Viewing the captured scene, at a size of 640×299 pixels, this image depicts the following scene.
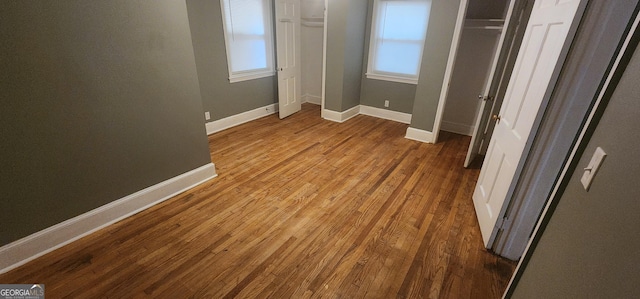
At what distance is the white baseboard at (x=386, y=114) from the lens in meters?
4.52

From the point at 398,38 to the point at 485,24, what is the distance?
1.19 m

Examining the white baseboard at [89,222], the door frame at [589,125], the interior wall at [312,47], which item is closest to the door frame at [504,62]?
the door frame at [589,125]

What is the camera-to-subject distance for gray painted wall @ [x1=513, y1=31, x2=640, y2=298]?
0.63m

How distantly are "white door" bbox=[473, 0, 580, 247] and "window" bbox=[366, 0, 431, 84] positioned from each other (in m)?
2.23

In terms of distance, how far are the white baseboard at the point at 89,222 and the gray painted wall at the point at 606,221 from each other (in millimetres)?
2598

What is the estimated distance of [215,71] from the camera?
3.64 m

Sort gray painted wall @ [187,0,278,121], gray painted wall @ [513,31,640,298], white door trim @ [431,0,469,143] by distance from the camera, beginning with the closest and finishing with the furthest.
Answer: gray painted wall @ [513,31,640,298], white door trim @ [431,0,469,143], gray painted wall @ [187,0,278,121]

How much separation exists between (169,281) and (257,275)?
21.0 inches

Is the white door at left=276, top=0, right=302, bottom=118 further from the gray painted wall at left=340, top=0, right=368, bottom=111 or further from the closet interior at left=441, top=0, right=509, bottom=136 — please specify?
the closet interior at left=441, top=0, right=509, bottom=136

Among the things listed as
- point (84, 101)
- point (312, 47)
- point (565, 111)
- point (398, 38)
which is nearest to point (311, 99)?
point (312, 47)

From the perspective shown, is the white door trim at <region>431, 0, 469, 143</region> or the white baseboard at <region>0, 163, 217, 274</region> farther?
the white door trim at <region>431, 0, 469, 143</region>

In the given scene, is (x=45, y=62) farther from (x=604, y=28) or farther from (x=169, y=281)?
(x=604, y=28)

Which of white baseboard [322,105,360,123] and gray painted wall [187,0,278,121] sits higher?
gray painted wall [187,0,278,121]

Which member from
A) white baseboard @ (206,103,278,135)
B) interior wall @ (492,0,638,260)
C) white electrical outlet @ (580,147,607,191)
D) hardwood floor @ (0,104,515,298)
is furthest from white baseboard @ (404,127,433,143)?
white electrical outlet @ (580,147,607,191)
